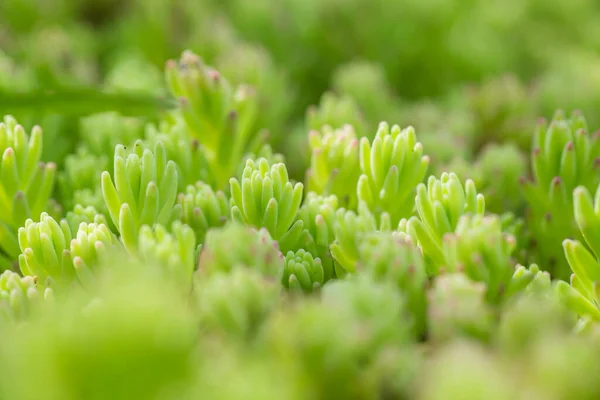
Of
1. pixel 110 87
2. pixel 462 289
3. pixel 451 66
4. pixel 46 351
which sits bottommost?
pixel 46 351

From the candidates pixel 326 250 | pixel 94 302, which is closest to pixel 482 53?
pixel 326 250

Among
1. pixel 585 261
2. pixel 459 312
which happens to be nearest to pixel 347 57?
pixel 585 261

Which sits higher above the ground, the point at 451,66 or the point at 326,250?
the point at 451,66

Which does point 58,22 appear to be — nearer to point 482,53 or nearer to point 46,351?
point 482,53

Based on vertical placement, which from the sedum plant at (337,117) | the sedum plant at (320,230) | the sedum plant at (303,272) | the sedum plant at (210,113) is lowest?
the sedum plant at (303,272)

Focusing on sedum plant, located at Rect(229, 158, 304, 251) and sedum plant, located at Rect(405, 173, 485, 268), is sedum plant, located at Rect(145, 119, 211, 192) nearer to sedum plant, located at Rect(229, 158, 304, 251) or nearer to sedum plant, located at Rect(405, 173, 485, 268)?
sedum plant, located at Rect(229, 158, 304, 251)

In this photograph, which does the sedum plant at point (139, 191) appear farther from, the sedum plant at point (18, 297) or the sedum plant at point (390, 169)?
the sedum plant at point (390, 169)

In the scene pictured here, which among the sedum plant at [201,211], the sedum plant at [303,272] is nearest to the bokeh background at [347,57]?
the sedum plant at [201,211]

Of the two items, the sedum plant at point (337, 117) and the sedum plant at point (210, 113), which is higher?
A: the sedum plant at point (337, 117)
